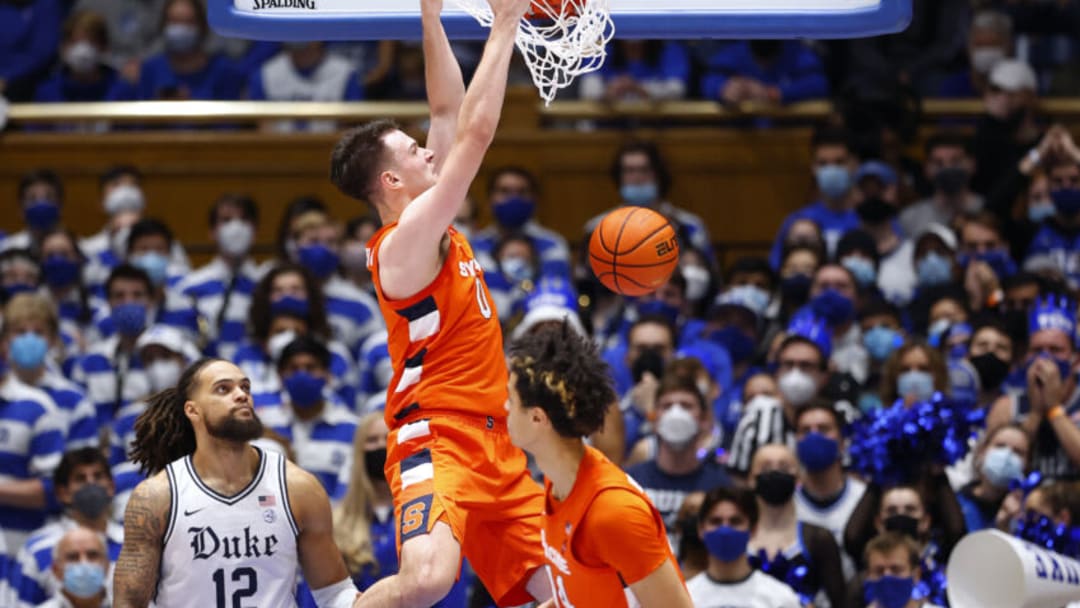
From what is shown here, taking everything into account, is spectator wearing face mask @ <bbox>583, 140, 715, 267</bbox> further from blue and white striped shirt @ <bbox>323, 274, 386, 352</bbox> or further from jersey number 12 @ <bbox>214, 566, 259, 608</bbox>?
jersey number 12 @ <bbox>214, 566, 259, 608</bbox>

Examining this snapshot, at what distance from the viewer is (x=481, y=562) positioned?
6418 mm

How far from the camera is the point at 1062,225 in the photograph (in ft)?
35.4

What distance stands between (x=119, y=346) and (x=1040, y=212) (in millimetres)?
5588

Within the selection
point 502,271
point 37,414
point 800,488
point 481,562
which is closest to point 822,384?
point 800,488

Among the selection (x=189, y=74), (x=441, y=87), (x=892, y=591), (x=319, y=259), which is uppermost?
(x=189, y=74)

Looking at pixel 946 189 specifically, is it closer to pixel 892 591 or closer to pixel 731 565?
pixel 892 591

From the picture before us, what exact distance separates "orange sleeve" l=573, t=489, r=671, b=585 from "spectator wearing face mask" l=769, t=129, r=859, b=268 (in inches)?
219

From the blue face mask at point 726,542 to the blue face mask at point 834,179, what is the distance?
3804 mm

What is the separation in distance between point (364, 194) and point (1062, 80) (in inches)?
291

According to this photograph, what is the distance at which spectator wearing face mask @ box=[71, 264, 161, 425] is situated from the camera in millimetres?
10734

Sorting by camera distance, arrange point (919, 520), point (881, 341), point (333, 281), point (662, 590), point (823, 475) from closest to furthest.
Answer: point (662, 590) → point (919, 520) → point (823, 475) → point (881, 341) → point (333, 281)

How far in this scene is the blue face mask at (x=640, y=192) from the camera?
1138cm

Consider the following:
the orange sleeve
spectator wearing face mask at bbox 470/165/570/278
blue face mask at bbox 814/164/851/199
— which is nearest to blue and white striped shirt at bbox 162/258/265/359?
spectator wearing face mask at bbox 470/165/570/278

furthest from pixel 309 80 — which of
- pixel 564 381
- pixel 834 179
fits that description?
pixel 564 381
